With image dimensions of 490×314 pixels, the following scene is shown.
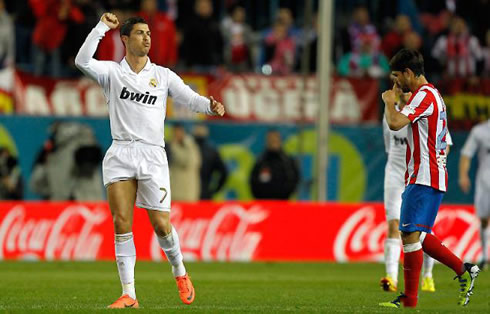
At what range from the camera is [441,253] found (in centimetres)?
1047

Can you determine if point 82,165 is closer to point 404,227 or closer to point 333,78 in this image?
point 333,78

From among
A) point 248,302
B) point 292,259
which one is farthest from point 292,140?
point 248,302

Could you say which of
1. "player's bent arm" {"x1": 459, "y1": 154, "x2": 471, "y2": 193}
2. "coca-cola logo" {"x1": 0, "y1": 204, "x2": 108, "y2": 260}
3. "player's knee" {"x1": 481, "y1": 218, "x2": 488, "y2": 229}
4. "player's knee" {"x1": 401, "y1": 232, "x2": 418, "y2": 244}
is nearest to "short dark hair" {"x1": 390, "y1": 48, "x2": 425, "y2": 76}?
"player's knee" {"x1": 401, "y1": 232, "x2": 418, "y2": 244}

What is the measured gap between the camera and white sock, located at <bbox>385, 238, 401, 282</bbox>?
13.2 meters

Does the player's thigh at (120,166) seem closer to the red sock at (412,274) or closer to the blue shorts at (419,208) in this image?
the blue shorts at (419,208)

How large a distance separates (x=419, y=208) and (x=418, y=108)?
88cm

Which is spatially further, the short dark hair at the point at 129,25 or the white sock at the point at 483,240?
the white sock at the point at 483,240

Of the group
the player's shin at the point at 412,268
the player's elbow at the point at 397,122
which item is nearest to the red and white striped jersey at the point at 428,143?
the player's elbow at the point at 397,122

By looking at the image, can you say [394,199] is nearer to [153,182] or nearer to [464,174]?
[153,182]

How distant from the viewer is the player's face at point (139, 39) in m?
10.2

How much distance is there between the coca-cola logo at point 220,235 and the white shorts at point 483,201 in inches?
147

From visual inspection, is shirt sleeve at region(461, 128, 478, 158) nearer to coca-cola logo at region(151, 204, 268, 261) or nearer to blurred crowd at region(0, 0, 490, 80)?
coca-cola logo at region(151, 204, 268, 261)

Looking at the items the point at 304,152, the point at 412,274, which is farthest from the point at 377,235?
the point at 412,274

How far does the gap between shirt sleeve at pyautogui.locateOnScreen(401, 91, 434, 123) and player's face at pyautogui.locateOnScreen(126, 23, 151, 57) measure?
2329 millimetres
